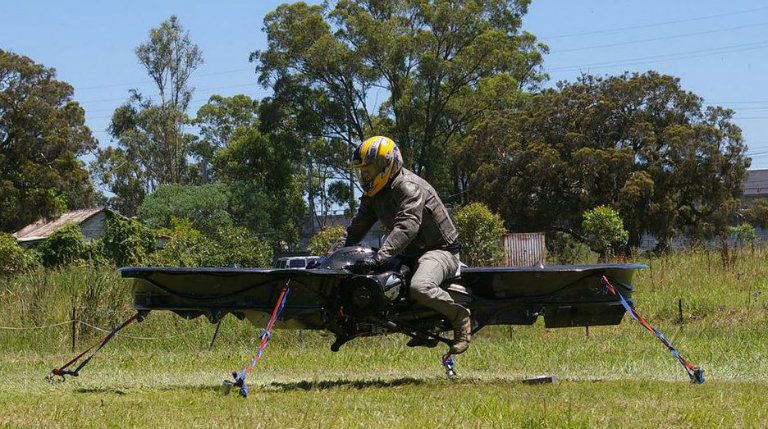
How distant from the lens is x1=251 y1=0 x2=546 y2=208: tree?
57.2m

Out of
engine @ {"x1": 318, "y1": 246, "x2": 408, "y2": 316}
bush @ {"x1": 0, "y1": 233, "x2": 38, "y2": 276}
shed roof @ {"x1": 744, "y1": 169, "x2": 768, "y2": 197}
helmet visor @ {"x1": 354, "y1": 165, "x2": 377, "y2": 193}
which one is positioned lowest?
engine @ {"x1": 318, "y1": 246, "x2": 408, "y2": 316}

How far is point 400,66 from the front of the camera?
58156mm

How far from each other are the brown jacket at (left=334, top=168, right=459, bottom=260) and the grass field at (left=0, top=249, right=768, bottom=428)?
1290 mm

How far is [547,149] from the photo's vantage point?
4912cm

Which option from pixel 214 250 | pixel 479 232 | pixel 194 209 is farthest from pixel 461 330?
pixel 194 209

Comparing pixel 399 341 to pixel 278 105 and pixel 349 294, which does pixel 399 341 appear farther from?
pixel 278 105

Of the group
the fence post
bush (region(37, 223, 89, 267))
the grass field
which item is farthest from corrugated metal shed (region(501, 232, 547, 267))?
the fence post

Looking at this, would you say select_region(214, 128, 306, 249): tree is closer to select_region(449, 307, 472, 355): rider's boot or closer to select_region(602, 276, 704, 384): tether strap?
select_region(602, 276, 704, 384): tether strap

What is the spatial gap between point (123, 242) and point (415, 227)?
30.6 meters

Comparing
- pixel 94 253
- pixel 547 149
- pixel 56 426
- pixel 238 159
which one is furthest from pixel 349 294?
pixel 238 159

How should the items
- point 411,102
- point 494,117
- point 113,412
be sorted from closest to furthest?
1. point 113,412
2. point 494,117
3. point 411,102

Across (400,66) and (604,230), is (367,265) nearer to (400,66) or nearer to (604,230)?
(604,230)

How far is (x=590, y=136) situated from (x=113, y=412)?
43343 mm

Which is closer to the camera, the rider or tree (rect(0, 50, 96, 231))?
the rider
